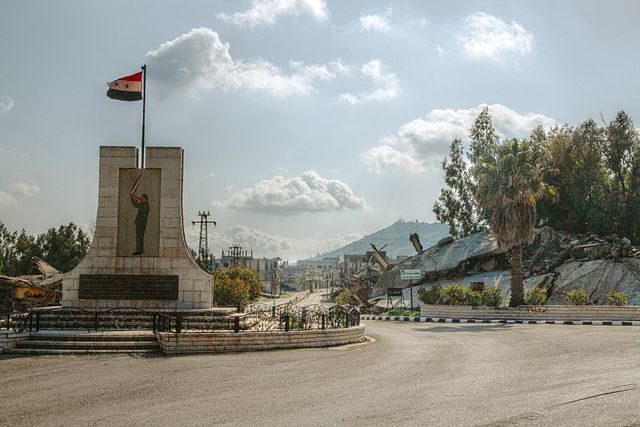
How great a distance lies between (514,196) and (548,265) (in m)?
11.7

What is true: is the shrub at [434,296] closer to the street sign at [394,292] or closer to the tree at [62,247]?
the street sign at [394,292]

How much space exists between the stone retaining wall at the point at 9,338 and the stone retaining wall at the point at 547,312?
25.0 m

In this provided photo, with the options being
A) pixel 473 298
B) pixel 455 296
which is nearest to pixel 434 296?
pixel 455 296

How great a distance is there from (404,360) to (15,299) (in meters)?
22.1

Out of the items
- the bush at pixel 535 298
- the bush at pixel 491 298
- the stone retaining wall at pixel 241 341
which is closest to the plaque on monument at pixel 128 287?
the stone retaining wall at pixel 241 341

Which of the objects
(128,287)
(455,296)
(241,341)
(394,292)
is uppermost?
(128,287)

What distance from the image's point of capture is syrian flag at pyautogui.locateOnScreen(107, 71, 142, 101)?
2511cm

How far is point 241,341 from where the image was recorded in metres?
18.0

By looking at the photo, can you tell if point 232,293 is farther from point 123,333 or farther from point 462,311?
point 123,333

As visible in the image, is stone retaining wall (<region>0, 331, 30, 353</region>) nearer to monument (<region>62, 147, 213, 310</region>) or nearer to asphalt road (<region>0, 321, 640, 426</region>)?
asphalt road (<region>0, 321, 640, 426</region>)

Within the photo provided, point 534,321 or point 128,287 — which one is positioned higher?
point 128,287

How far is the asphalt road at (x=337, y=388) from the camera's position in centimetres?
943

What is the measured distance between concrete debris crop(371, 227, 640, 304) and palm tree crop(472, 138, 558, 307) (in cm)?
567

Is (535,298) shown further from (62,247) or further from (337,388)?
(62,247)
